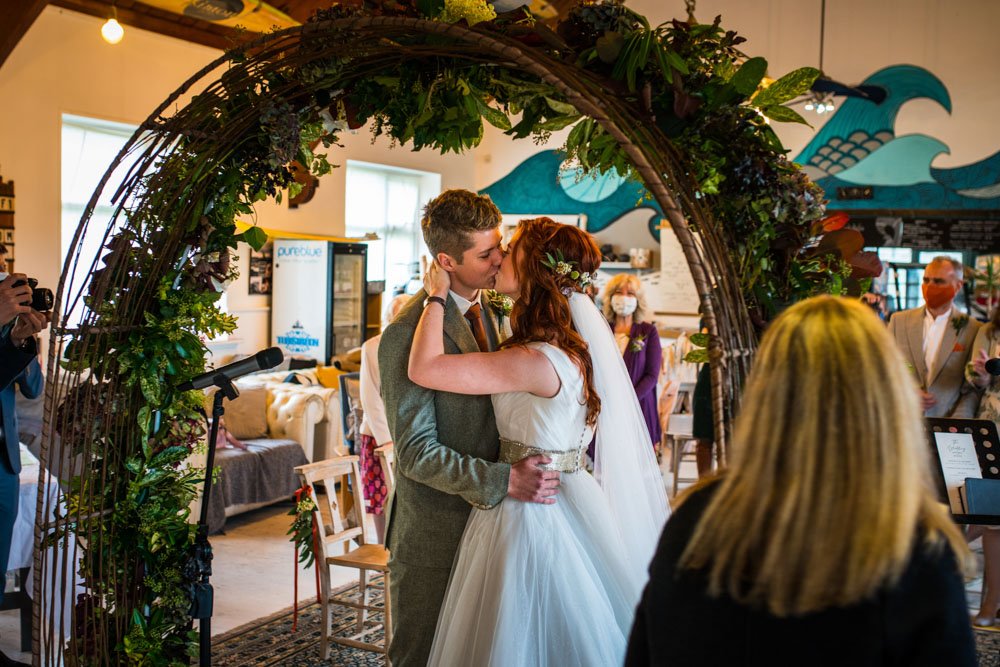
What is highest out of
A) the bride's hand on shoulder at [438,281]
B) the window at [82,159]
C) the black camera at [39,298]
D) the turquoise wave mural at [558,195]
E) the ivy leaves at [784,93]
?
the turquoise wave mural at [558,195]

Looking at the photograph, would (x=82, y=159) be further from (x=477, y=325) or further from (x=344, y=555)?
(x=477, y=325)

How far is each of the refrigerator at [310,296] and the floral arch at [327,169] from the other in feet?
20.9

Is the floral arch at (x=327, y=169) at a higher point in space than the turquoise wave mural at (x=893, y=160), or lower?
lower

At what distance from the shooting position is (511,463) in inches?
92.5

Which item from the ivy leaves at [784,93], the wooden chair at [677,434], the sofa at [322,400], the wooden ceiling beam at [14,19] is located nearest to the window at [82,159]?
the wooden ceiling beam at [14,19]

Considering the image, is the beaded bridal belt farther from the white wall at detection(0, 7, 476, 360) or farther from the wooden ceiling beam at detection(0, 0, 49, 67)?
the wooden ceiling beam at detection(0, 0, 49, 67)

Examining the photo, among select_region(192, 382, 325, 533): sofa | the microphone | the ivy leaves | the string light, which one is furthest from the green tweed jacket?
the string light

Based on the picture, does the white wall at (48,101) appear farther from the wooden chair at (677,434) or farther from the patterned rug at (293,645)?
the wooden chair at (677,434)

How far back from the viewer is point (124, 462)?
2607 millimetres

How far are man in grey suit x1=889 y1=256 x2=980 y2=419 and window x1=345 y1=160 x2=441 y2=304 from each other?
6343 millimetres

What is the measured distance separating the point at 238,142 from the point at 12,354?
106 cm

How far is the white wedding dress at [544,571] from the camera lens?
86.7 inches

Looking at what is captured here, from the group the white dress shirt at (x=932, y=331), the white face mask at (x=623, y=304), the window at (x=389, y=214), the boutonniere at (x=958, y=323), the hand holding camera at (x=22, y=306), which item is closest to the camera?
the hand holding camera at (x=22, y=306)

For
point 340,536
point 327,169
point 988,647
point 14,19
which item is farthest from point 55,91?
point 988,647
